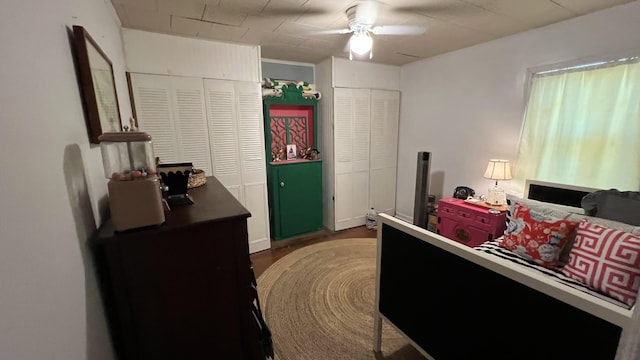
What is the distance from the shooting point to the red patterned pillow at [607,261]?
1.32 meters

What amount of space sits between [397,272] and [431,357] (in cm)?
45

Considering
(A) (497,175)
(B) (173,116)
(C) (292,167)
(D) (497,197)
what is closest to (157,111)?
(B) (173,116)

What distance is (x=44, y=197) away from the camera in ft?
2.20

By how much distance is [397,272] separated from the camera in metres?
1.53

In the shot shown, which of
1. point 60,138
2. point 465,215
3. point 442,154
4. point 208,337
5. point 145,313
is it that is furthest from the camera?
→ point 442,154

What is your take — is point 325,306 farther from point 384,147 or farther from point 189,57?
point 189,57

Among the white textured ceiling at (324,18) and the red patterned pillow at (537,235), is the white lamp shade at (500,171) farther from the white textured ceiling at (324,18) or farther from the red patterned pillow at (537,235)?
the white textured ceiling at (324,18)

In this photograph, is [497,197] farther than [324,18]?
Yes

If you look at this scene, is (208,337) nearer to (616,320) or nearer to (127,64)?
(616,320)

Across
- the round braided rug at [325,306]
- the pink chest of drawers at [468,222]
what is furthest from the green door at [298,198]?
the pink chest of drawers at [468,222]

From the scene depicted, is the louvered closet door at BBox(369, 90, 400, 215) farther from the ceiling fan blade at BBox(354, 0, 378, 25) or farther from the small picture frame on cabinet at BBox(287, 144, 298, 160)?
the ceiling fan blade at BBox(354, 0, 378, 25)

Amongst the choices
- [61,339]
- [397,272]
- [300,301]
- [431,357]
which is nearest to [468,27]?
[397,272]

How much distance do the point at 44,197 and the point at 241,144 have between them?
229 centimetres

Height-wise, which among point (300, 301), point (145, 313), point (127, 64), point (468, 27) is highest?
point (468, 27)
